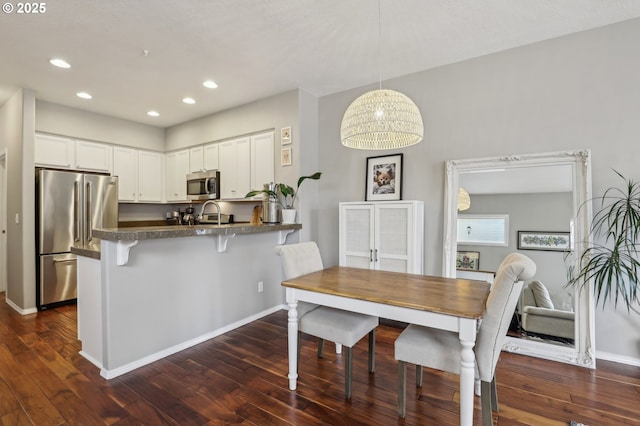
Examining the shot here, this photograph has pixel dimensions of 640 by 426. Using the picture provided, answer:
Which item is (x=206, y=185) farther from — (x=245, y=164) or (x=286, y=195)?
(x=286, y=195)

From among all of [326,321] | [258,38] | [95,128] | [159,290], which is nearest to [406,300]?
[326,321]

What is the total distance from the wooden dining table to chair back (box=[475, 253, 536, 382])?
0.07m

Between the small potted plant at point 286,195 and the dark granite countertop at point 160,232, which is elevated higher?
the small potted plant at point 286,195

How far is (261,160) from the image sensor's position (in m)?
4.18

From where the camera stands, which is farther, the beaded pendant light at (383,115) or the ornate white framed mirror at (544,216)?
the ornate white framed mirror at (544,216)

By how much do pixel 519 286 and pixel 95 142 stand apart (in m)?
5.60

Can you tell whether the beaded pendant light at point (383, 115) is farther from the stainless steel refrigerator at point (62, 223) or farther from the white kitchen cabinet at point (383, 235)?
the stainless steel refrigerator at point (62, 223)

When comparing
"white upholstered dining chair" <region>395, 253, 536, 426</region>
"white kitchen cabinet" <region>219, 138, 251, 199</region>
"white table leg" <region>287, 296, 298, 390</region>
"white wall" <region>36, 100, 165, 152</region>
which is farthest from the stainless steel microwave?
"white upholstered dining chair" <region>395, 253, 536, 426</region>

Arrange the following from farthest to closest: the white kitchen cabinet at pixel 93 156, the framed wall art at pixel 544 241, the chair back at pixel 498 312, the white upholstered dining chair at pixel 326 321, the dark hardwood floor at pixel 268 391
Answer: the white kitchen cabinet at pixel 93 156
the framed wall art at pixel 544 241
the white upholstered dining chair at pixel 326 321
the dark hardwood floor at pixel 268 391
the chair back at pixel 498 312

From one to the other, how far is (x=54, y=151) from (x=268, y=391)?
4422 mm

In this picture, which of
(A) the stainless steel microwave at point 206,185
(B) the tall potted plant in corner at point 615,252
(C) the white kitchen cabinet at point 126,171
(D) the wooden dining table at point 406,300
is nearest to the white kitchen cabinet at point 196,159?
(A) the stainless steel microwave at point 206,185

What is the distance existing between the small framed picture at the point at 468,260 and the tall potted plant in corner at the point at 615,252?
721 mm

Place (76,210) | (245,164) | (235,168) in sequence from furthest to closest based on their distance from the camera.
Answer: (235,168), (245,164), (76,210)

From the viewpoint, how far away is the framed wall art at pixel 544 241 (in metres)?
2.69
